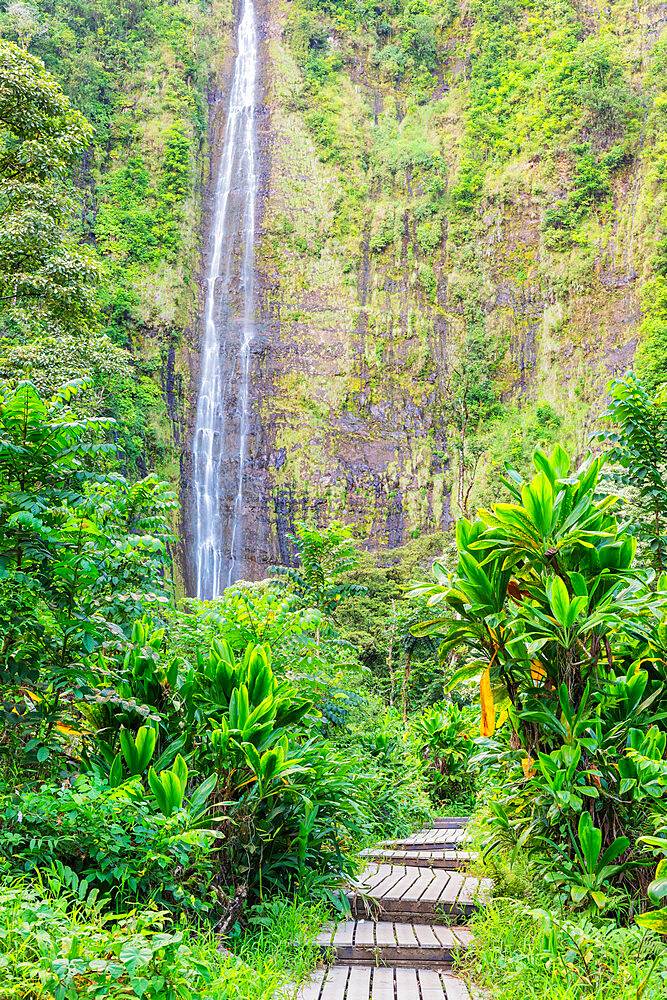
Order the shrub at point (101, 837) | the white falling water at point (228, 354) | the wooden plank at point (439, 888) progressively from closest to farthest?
the shrub at point (101, 837) < the wooden plank at point (439, 888) < the white falling water at point (228, 354)

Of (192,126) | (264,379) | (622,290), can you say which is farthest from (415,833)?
(192,126)

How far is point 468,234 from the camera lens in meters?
22.4

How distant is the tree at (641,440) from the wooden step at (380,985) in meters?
2.45

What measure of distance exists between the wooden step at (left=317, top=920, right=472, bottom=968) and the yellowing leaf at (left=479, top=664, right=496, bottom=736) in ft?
2.73

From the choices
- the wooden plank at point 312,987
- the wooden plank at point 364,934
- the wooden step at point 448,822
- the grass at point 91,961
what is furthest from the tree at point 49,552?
the wooden step at point 448,822

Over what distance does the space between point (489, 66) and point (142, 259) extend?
48.5 ft

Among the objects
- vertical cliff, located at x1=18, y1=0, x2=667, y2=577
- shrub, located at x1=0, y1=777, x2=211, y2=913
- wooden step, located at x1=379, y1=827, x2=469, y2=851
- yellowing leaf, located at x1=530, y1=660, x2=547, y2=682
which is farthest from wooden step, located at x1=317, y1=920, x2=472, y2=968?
vertical cliff, located at x1=18, y1=0, x2=667, y2=577

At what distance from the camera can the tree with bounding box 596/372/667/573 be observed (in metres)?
3.73

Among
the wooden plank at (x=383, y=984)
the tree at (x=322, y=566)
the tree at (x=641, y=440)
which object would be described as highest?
the tree at (x=641, y=440)

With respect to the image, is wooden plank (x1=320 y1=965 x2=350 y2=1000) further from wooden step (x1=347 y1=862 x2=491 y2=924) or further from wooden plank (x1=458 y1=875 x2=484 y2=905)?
wooden plank (x1=458 y1=875 x2=484 y2=905)

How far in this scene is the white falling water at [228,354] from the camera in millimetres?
19547

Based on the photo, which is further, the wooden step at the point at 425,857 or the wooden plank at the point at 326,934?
the wooden step at the point at 425,857

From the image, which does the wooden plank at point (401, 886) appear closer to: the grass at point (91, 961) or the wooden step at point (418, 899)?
the wooden step at point (418, 899)

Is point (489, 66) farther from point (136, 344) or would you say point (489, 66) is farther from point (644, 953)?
point (644, 953)
